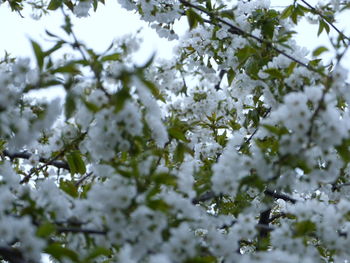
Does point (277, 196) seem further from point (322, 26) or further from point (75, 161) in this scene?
point (75, 161)

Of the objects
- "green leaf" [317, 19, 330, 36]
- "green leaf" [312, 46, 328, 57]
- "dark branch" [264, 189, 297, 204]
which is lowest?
"green leaf" [312, 46, 328, 57]

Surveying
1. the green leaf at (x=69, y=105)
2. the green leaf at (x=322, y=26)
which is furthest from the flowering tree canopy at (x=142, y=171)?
the green leaf at (x=322, y=26)

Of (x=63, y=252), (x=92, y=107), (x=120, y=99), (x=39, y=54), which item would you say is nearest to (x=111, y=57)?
(x=39, y=54)

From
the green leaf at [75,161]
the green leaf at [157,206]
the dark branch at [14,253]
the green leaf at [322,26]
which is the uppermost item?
the green leaf at [322,26]

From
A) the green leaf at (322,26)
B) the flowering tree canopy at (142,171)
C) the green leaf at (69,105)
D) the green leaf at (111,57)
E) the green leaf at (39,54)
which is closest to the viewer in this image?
the flowering tree canopy at (142,171)

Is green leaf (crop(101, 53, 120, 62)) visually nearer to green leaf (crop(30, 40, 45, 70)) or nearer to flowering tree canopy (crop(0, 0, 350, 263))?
flowering tree canopy (crop(0, 0, 350, 263))

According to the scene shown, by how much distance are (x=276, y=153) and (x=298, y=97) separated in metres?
0.82

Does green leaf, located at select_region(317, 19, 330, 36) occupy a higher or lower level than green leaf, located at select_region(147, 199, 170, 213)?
higher

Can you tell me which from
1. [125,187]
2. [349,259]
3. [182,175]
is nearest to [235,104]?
[349,259]

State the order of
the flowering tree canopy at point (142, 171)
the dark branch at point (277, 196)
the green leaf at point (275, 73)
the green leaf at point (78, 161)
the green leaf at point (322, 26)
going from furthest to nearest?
the dark branch at point (277, 196) < the green leaf at point (322, 26) < the green leaf at point (78, 161) < the green leaf at point (275, 73) < the flowering tree canopy at point (142, 171)

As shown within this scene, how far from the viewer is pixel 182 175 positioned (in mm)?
2545

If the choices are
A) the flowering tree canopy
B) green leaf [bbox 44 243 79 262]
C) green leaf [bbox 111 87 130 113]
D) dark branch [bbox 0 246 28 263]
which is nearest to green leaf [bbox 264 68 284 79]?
the flowering tree canopy

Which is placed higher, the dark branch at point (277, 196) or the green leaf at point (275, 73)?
the dark branch at point (277, 196)

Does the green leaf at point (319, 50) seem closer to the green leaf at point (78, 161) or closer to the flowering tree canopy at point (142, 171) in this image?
the flowering tree canopy at point (142, 171)
